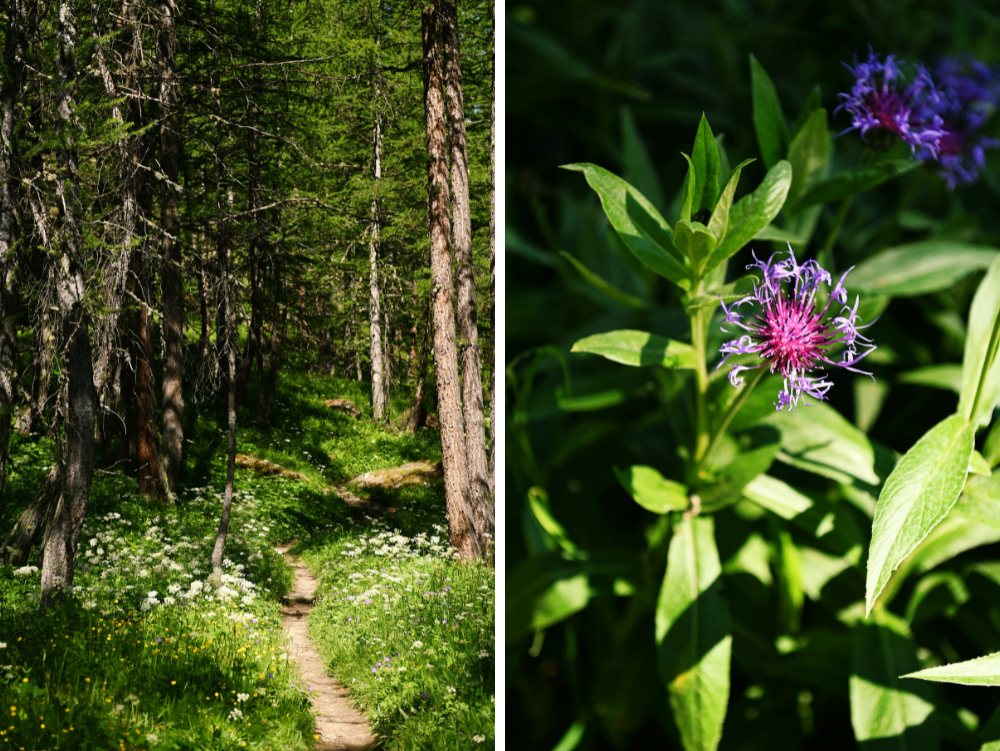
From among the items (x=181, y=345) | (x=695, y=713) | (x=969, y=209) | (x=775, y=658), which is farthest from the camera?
(x=181, y=345)

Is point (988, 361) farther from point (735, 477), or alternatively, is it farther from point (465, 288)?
point (465, 288)

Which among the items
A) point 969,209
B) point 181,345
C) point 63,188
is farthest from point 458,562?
point 969,209

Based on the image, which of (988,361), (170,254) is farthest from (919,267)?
(170,254)

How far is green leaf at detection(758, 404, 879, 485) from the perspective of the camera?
2.01 ft

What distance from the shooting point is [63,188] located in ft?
3.20

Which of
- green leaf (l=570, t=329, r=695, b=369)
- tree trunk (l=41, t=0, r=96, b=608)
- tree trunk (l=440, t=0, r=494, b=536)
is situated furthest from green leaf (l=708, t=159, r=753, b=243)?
tree trunk (l=41, t=0, r=96, b=608)

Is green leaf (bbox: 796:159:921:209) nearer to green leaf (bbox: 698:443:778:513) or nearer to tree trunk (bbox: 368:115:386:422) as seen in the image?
green leaf (bbox: 698:443:778:513)

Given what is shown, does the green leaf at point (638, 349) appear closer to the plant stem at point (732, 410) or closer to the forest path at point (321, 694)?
the plant stem at point (732, 410)

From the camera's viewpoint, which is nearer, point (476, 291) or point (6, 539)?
point (6, 539)

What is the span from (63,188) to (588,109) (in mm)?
775

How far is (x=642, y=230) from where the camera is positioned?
19.1 inches

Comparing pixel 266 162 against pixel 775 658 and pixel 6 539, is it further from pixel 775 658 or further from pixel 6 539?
pixel 775 658

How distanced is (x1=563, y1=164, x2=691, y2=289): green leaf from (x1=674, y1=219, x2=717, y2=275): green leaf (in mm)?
18

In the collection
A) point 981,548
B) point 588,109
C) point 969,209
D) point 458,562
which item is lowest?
point 458,562
